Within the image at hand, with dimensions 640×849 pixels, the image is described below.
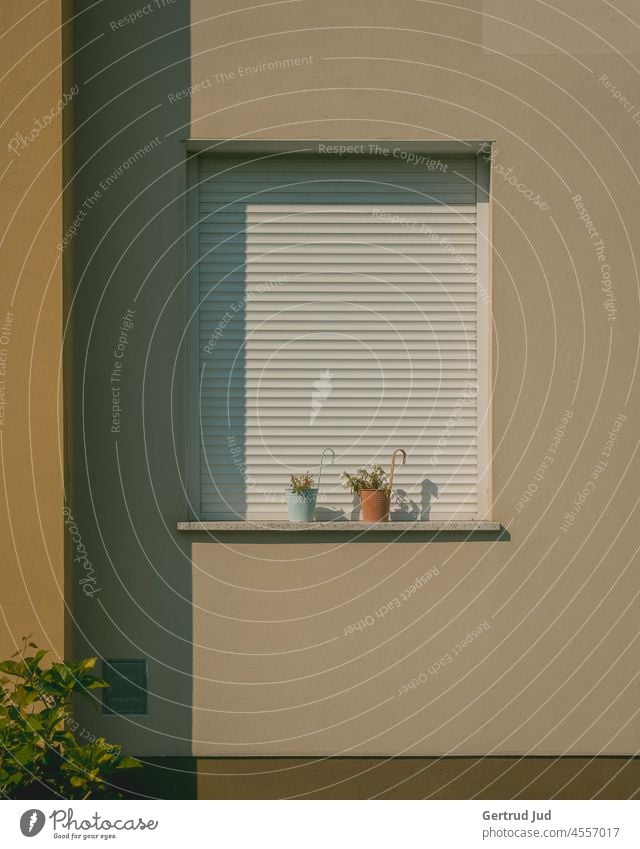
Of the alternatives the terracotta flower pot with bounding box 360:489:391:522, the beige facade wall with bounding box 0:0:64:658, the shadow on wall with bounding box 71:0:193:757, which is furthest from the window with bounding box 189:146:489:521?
the beige facade wall with bounding box 0:0:64:658

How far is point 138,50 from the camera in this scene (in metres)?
5.50

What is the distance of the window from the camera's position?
5.70 m

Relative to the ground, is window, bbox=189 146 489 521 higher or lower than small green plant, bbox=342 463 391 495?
higher

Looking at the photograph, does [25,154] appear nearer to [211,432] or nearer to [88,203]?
[88,203]

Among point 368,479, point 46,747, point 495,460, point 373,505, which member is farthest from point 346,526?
point 46,747

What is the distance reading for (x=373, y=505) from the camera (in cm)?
558

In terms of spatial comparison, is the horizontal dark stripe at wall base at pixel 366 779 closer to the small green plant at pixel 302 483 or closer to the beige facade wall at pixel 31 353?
the beige facade wall at pixel 31 353

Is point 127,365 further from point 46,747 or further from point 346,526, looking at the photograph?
point 46,747

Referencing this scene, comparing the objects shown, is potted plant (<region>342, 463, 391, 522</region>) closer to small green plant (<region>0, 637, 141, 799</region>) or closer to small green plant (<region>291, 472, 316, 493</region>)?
small green plant (<region>291, 472, 316, 493</region>)

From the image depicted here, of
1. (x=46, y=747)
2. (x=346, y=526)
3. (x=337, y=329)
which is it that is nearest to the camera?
(x=46, y=747)

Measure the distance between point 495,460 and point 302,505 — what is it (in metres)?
1.10

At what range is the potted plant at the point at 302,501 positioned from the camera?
5.56m

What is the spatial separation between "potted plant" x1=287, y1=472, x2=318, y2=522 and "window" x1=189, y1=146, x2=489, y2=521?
0.13 meters

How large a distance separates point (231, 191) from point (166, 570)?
2165 mm
